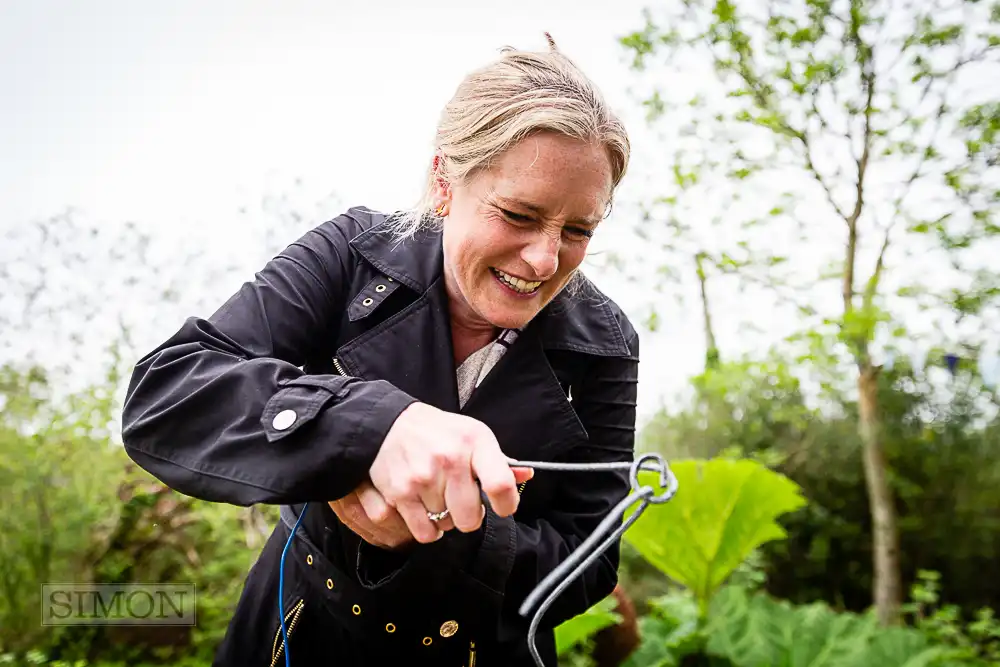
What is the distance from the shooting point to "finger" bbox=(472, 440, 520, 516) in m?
0.88

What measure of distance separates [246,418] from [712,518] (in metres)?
4.27

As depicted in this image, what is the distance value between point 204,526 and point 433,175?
13.0ft

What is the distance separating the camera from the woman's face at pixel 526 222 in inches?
51.3

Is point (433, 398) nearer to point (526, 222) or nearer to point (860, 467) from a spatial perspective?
point (526, 222)

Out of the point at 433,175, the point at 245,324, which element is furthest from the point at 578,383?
the point at 245,324

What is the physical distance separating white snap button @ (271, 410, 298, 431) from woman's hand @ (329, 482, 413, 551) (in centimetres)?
13

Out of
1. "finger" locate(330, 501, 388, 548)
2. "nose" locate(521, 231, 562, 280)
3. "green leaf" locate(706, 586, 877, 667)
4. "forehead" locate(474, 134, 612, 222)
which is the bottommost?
"green leaf" locate(706, 586, 877, 667)

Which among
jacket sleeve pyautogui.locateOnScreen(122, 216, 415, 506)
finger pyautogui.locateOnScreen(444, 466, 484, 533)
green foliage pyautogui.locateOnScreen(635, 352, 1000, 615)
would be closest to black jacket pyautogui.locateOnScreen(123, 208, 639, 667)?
jacket sleeve pyautogui.locateOnScreen(122, 216, 415, 506)

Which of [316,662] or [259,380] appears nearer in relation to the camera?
[259,380]

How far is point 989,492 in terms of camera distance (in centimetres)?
660

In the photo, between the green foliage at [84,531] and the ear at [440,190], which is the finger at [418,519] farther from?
the green foliage at [84,531]

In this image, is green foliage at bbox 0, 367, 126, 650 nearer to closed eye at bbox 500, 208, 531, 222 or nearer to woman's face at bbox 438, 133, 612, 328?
woman's face at bbox 438, 133, 612, 328

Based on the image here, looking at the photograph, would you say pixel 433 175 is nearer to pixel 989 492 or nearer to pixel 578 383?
pixel 578 383

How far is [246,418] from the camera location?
1.06 metres
